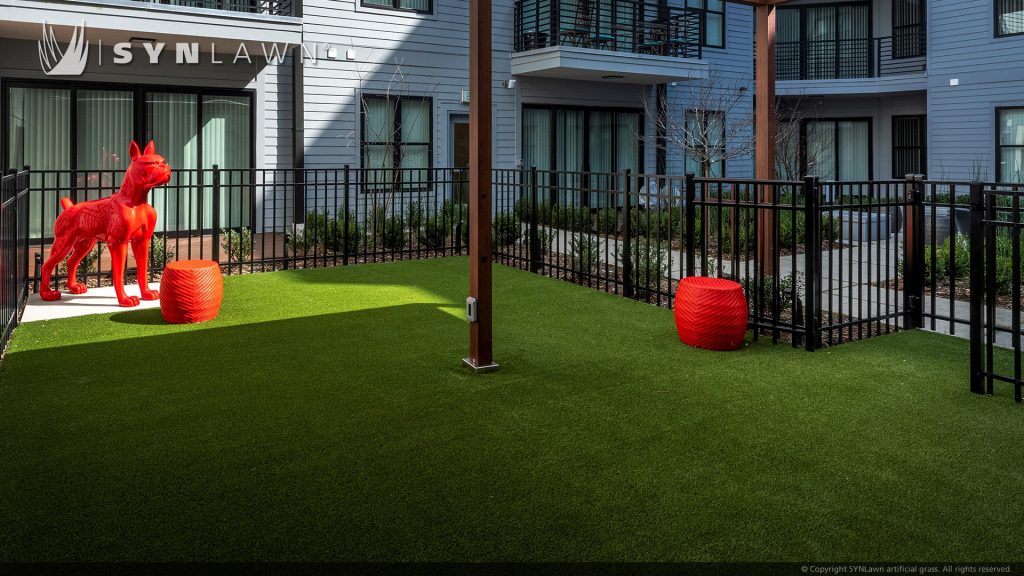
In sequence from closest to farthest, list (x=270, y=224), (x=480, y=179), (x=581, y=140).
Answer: (x=480, y=179)
(x=270, y=224)
(x=581, y=140)

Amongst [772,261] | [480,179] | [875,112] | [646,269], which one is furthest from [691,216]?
[875,112]

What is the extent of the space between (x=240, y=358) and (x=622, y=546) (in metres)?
4.32

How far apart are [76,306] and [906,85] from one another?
20.9 metres

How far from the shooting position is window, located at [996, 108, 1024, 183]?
18922mm

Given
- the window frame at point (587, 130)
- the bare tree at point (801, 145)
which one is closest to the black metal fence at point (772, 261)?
the window frame at point (587, 130)

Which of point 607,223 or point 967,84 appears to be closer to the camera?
point 607,223

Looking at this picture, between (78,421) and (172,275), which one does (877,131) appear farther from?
(78,421)

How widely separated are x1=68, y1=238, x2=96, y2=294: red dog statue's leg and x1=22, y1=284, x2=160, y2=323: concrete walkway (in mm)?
79

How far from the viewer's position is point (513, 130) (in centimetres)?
1838

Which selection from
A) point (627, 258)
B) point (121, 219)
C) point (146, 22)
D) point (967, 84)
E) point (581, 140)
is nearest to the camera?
point (121, 219)

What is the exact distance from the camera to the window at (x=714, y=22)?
21500 millimetres

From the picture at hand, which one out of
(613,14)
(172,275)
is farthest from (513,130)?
(172,275)

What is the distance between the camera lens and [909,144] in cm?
2383

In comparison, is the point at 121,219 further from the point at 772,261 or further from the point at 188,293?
the point at 772,261
